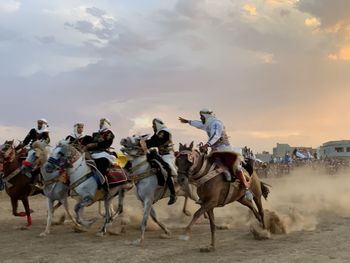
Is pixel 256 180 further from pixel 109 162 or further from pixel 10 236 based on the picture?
pixel 10 236

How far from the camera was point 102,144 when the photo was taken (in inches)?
575

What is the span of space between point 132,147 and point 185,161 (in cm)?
222

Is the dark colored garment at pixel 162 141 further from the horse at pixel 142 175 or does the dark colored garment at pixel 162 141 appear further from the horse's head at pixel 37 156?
the horse's head at pixel 37 156

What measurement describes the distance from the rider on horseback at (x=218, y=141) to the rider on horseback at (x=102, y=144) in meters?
2.75

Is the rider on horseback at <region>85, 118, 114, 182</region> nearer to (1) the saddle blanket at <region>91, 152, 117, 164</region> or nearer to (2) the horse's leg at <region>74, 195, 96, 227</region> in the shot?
(1) the saddle blanket at <region>91, 152, 117, 164</region>

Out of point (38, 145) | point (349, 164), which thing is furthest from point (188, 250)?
point (349, 164)

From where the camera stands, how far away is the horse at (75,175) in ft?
46.2

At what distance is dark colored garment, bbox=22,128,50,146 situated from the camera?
645 inches

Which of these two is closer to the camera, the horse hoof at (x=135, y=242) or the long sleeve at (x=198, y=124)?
the horse hoof at (x=135, y=242)

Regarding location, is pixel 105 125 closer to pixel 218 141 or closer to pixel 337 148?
pixel 218 141

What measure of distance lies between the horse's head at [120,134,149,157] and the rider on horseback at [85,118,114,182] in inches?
39.9

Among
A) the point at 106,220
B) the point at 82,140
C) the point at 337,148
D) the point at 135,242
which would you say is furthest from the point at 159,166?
the point at 337,148

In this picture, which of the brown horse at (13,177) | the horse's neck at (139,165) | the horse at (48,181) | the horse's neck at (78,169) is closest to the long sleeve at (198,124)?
the horse's neck at (139,165)

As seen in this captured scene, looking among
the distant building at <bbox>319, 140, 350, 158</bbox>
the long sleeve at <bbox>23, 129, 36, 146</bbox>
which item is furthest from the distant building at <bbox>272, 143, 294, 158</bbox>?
the long sleeve at <bbox>23, 129, 36, 146</bbox>
